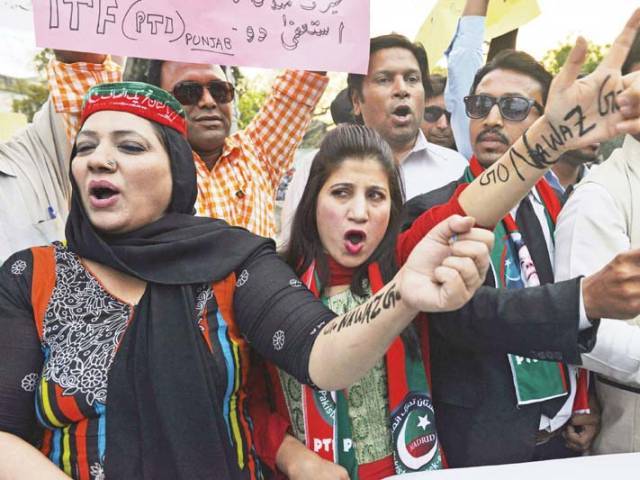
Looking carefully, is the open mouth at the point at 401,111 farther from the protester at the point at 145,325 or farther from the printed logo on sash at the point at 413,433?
the printed logo on sash at the point at 413,433

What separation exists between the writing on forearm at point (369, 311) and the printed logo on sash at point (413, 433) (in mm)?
343

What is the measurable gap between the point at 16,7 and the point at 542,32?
1831 millimetres

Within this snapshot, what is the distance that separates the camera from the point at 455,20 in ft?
7.08

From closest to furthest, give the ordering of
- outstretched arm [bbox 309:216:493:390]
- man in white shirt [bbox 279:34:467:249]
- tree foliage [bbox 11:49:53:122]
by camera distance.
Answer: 1. outstretched arm [bbox 309:216:493:390]
2. man in white shirt [bbox 279:34:467:249]
3. tree foliage [bbox 11:49:53:122]

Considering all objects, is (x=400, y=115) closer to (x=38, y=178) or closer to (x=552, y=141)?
Answer: (x=552, y=141)

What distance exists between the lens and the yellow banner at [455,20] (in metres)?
2.11

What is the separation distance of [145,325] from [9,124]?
1.26m

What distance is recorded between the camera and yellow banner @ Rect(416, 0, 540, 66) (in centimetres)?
211

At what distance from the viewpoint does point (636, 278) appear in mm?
1229

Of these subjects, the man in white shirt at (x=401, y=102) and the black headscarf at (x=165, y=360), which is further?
the man in white shirt at (x=401, y=102)

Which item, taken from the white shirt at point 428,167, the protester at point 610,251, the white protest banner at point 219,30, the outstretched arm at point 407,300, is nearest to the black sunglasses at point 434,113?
the white shirt at point 428,167

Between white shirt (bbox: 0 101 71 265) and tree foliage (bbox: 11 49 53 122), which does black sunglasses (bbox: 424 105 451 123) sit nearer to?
white shirt (bbox: 0 101 71 265)

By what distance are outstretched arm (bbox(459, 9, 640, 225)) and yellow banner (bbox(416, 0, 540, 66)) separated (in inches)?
37.1

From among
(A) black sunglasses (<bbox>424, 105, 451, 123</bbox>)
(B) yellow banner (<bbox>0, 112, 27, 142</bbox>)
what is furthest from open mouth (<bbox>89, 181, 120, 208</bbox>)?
(A) black sunglasses (<bbox>424, 105, 451, 123</bbox>)
